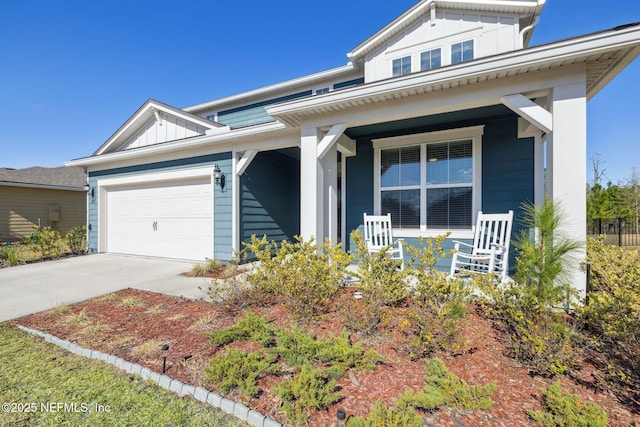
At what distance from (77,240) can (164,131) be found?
4678mm

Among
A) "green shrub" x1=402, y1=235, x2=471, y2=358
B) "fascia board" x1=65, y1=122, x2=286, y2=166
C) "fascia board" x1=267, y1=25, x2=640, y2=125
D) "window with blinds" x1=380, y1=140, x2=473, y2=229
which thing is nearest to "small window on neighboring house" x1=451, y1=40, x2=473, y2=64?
"window with blinds" x1=380, y1=140, x2=473, y2=229

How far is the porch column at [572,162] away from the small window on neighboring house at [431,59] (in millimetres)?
3350

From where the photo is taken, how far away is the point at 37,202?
37.6ft

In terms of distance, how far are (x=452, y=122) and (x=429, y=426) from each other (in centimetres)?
481

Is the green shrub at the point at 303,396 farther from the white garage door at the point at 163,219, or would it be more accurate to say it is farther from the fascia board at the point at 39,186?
the fascia board at the point at 39,186

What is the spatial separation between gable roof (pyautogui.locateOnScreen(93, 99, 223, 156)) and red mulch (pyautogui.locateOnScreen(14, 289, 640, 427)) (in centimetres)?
458

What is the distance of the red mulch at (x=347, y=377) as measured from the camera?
67.9 inches

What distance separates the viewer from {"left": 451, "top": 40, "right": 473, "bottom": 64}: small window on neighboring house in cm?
573

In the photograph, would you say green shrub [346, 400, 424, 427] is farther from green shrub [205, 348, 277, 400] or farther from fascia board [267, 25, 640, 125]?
fascia board [267, 25, 640, 125]

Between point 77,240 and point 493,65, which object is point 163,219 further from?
point 493,65

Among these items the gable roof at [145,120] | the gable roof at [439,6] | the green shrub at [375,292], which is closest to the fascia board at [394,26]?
the gable roof at [439,6]

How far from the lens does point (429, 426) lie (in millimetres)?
1590

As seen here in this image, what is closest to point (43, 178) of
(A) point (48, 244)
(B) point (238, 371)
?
(A) point (48, 244)

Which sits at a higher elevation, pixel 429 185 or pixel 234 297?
pixel 429 185
